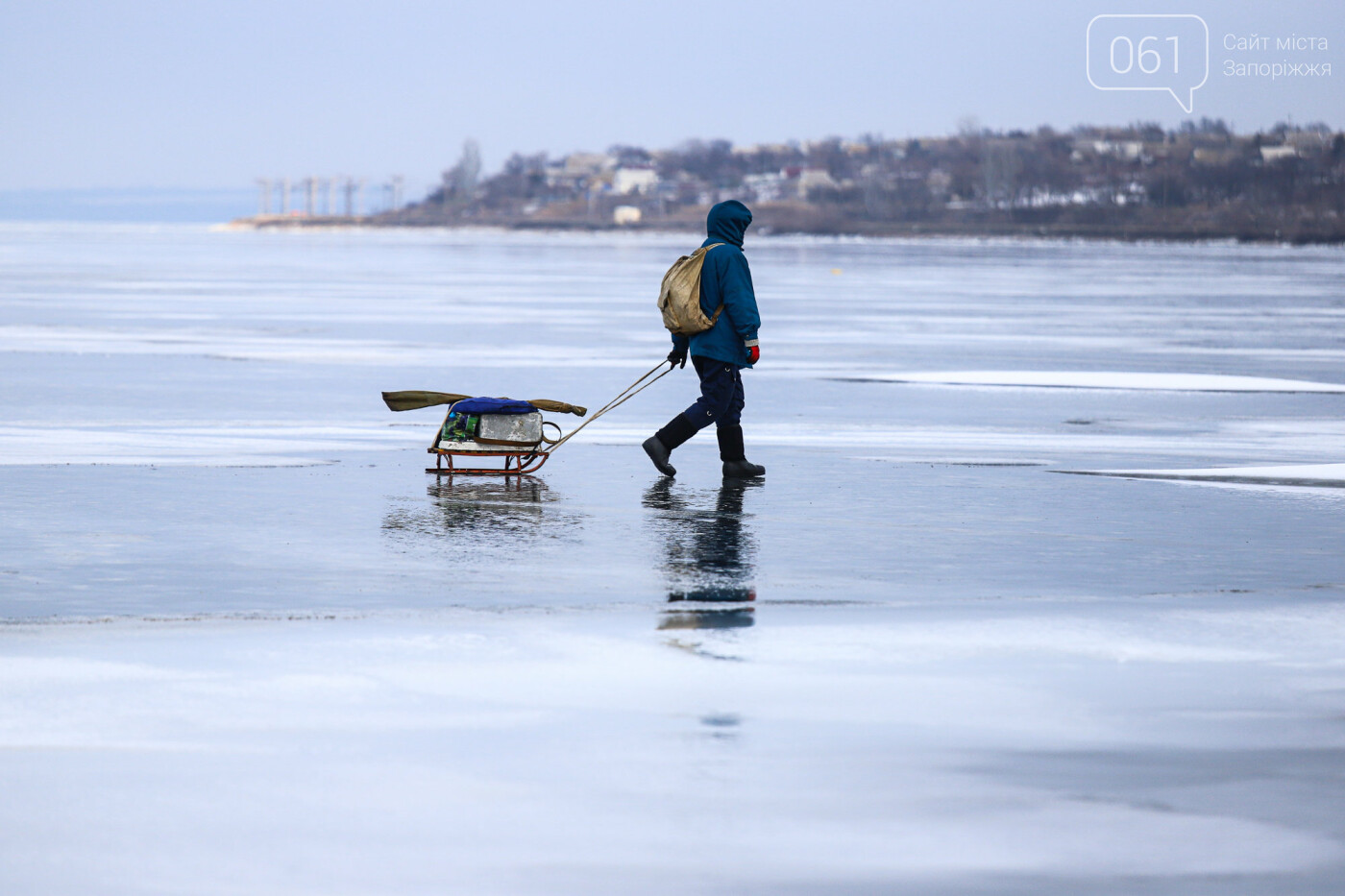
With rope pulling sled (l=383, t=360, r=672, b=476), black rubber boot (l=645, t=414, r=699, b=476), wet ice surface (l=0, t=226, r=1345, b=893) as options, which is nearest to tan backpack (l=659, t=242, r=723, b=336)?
rope pulling sled (l=383, t=360, r=672, b=476)

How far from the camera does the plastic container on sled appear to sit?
10844 mm

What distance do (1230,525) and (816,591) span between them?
2.86m

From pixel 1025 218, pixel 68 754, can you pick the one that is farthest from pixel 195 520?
pixel 1025 218

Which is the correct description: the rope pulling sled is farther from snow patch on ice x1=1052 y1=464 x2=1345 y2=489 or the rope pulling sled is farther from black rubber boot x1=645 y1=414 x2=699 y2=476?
snow patch on ice x1=1052 y1=464 x2=1345 y2=489

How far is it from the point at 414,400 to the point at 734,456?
6.58 feet

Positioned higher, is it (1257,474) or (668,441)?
(668,441)

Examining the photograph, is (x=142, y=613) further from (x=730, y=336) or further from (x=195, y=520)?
(x=730, y=336)

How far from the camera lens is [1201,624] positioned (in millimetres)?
6820

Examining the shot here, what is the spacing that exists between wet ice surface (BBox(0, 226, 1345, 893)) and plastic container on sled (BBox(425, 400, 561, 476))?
26 cm

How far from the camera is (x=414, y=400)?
37.4 feet

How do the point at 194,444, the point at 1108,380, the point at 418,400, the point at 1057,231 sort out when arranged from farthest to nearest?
the point at 1057,231 < the point at 1108,380 < the point at 194,444 < the point at 418,400

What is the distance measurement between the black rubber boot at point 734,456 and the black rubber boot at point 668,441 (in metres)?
0.19

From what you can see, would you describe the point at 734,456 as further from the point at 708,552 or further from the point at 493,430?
the point at 708,552

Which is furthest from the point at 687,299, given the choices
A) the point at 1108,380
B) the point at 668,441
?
the point at 1108,380
